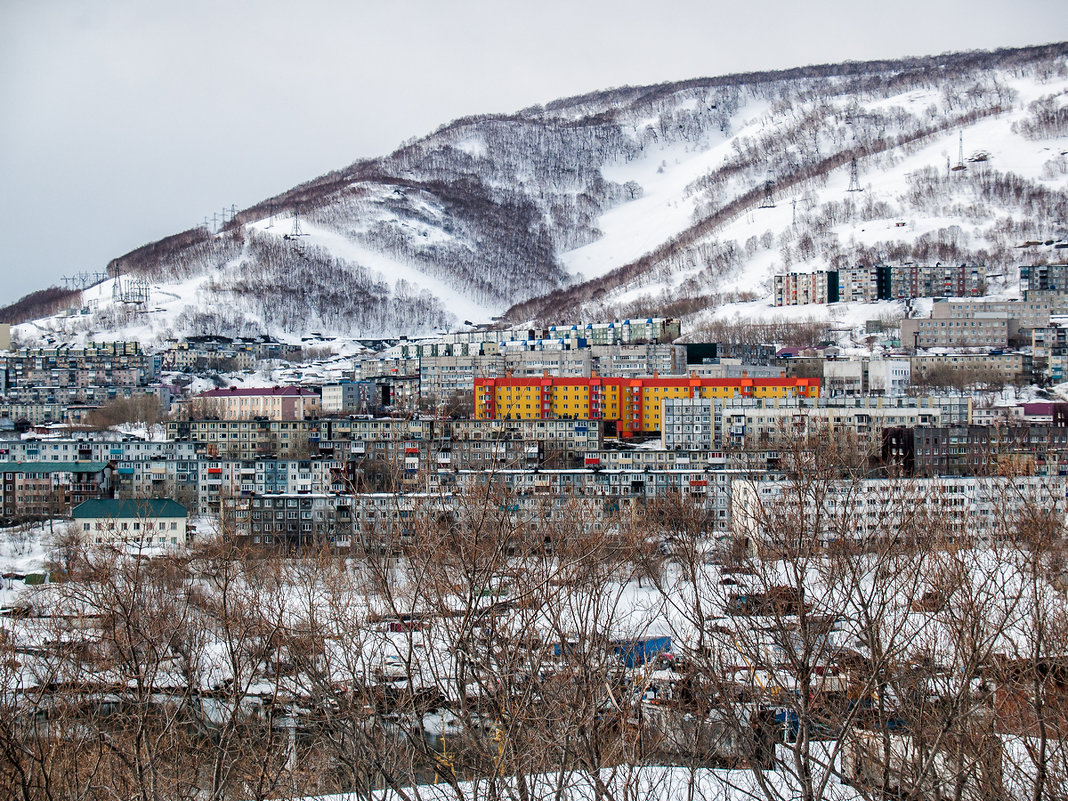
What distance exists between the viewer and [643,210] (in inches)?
2527

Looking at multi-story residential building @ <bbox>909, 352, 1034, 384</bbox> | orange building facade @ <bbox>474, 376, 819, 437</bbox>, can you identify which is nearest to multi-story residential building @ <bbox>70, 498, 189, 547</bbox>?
orange building facade @ <bbox>474, 376, 819, 437</bbox>

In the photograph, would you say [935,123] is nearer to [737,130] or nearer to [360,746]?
[737,130]

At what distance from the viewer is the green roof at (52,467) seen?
14773 mm

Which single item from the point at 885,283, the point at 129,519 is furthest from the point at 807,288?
the point at 129,519

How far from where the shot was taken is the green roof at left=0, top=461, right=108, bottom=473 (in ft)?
48.5

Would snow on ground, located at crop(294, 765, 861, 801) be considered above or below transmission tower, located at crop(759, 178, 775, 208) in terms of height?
below

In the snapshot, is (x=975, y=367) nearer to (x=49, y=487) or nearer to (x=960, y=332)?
(x=960, y=332)

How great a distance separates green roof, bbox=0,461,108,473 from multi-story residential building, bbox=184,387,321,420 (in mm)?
6937

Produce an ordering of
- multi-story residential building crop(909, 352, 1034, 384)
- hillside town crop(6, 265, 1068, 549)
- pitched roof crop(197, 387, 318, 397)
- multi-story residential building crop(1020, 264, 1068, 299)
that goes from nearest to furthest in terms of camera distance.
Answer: hillside town crop(6, 265, 1068, 549) → pitched roof crop(197, 387, 318, 397) → multi-story residential building crop(909, 352, 1034, 384) → multi-story residential building crop(1020, 264, 1068, 299)

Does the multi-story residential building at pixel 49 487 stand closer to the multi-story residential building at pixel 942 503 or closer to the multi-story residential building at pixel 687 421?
the multi-story residential building at pixel 687 421

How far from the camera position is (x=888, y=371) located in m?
23.3

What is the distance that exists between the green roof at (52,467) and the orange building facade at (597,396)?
711cm

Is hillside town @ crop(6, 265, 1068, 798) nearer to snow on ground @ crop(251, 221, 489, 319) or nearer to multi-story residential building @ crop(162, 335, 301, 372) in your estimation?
multi-story residential building @ crop(162, 335, 301, 372)

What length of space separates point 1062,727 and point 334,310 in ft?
143
